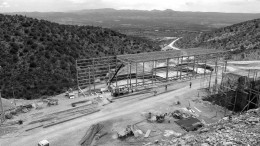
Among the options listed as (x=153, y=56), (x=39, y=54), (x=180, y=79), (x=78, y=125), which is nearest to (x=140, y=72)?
(x=153, y=56)

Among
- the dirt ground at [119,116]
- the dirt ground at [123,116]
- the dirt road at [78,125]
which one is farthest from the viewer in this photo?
the dirt ground at [119,116]

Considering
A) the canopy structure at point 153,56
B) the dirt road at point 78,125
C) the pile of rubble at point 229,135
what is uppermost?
the canopy structure at point 153,56

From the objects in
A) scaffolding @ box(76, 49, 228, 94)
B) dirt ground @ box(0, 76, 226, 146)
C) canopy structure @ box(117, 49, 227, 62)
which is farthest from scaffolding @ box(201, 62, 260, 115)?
canopy structure @ box(117, 49, 227, 62)

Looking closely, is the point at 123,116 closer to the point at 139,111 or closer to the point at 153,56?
the point at 139,111

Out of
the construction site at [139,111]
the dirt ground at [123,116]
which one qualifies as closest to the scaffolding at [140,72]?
the construction site at [139,111]

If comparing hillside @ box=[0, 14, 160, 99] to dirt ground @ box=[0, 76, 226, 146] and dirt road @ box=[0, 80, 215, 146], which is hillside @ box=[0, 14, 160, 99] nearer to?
dirt ground @ box=[0, 76, 226, 146]

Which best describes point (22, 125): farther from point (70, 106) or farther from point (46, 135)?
point (70, 106)

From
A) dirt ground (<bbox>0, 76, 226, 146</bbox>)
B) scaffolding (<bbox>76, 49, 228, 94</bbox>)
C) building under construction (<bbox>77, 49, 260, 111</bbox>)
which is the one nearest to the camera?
dirt ground (<bbox>0, 76, 226, 146</bbox>)

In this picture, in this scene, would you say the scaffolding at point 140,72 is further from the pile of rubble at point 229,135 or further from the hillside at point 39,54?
the pile of rubble at point 229,135
